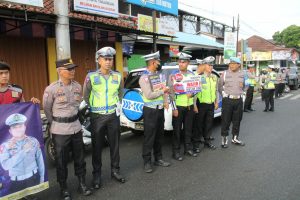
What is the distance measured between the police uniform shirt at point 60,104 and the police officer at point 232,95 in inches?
143

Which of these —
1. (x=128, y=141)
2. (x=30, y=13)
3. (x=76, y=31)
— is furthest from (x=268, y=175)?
(x=76, y=31)

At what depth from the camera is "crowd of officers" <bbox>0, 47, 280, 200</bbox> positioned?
3998 millimetres

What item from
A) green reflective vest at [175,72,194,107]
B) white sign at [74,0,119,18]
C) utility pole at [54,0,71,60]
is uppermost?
white sign at [74,0,119,18]

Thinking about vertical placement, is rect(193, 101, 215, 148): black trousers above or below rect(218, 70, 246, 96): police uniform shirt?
below

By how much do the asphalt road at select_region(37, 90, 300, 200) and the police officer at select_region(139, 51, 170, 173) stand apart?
0.50 m

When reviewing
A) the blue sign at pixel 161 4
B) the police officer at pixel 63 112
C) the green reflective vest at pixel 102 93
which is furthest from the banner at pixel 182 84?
the blue sign at pixel 161 4

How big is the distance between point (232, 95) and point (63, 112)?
3837 mm

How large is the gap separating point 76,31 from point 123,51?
4.39 m

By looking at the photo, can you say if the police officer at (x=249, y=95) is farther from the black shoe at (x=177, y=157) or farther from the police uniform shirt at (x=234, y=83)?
the black shoe at (x=177, y=157)

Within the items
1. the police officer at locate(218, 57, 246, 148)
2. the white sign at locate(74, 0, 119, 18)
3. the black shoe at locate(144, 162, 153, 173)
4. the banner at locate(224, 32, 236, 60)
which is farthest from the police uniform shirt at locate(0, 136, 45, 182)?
the banner at locate(224, 32, 236, 60)

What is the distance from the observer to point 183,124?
5.96 metres

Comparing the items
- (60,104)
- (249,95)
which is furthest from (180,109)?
(249,95)

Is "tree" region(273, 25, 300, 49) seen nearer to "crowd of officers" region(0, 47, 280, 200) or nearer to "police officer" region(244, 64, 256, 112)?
"police officer" region(244, 64, 256, 112)

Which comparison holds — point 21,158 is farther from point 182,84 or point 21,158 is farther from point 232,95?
point 232,95
